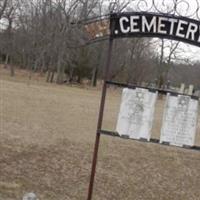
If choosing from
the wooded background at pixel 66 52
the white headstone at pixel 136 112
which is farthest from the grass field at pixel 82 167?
the wooded background at pixel 66 52

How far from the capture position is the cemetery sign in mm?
5723

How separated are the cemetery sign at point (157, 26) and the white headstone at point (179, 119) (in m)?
0.73

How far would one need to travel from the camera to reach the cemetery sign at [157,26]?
572cm

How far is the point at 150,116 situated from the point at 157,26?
3.60 ft

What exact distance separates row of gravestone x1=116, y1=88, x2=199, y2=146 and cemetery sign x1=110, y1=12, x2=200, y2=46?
27.3 inches

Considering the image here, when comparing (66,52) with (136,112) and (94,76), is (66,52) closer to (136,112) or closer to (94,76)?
(94,76)

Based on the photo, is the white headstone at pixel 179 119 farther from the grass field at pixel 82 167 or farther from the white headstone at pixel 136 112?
the grass field at pixel 82 167

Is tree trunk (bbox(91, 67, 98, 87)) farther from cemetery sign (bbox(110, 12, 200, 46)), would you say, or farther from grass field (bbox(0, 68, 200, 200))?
cemetery sign (bbox(110, 12, 200, 46))

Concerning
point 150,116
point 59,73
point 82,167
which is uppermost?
point 59,73

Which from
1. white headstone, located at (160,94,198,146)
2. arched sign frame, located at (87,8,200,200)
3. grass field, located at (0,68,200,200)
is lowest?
grass field, located at (0,68,200,200)

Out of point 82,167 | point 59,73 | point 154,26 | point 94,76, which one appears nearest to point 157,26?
point 154,26

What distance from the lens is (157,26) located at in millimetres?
5762

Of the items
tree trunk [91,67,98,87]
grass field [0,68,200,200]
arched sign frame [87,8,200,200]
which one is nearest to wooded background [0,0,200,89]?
tree trunk [91,67,98,87]

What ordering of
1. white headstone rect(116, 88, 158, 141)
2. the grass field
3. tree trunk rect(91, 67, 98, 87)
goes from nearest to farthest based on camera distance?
white headstone rect(116, 88, 158, 141), the grass field, tree trunk rect(91, 67, 98, 87)
